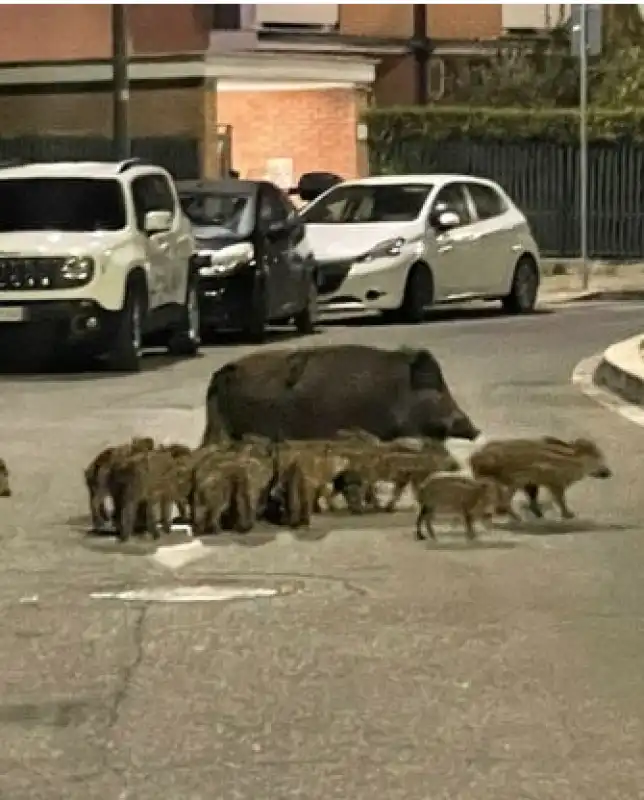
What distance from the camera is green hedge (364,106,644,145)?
34188mm

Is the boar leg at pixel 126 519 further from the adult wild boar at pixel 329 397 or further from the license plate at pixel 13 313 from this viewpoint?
the license plate at pixel 13 313

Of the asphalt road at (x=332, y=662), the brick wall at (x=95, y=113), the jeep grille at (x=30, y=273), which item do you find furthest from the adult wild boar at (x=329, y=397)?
the brick wall at (x=95, y=113)

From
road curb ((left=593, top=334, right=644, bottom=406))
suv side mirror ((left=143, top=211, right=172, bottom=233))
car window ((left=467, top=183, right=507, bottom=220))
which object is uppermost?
suv side mirror ((left=143, top=211, right=172, bottom=233))

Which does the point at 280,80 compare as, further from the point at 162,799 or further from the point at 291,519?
the point at 162,799

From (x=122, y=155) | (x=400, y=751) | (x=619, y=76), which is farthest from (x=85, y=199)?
(x=619, y=76)

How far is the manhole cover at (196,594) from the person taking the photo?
890cm

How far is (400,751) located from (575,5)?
2530 centimetres

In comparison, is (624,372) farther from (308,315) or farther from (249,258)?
(308,315)

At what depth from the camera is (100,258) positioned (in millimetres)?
18234

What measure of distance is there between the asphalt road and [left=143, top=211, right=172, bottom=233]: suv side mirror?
689cm

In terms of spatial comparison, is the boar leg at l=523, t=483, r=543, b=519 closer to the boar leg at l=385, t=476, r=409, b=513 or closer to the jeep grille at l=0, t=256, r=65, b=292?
the boar leg at l=385, t=476, r=409, b=513

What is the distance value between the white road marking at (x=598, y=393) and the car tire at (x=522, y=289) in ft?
20.3

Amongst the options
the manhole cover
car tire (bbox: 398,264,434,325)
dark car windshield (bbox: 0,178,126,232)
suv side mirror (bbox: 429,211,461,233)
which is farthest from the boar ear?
suv side mirror (bbox: 429,211,461,233)

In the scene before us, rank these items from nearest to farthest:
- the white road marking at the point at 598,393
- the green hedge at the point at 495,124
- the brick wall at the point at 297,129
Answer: the white road marking at the point at 598,393, the green hedge at the point at 495,124, the brick wall at the point at 297,129
